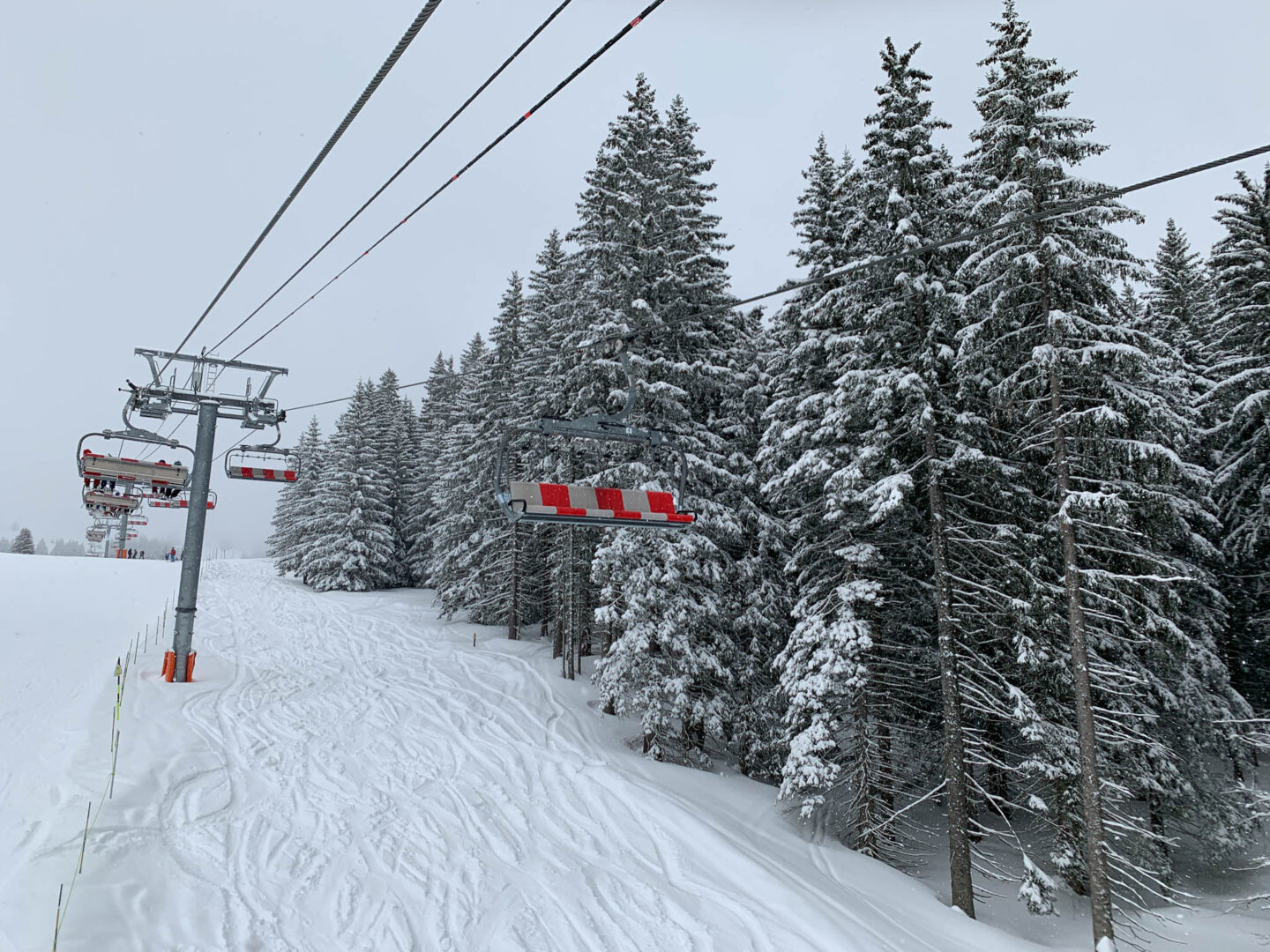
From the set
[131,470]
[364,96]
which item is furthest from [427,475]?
[364,96]

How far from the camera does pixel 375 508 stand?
36.6 meters

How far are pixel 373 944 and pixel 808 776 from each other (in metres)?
8.06

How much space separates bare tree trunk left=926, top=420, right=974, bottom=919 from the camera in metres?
11.9

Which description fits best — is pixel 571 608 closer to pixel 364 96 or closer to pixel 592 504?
pixel 592 504

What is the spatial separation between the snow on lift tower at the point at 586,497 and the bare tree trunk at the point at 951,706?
548 cm

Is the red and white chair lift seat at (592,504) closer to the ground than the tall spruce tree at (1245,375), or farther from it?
closer to the ground

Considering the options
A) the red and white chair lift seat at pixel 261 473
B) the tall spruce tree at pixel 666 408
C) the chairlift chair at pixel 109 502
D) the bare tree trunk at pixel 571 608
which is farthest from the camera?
the chairlift chair at pixel 109 502

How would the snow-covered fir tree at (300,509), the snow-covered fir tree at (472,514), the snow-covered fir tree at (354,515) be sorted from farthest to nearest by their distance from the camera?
the snow-covered fir tree at (300,509) → the snow-covered fir tree at (354,515) → the snow-covered fir tree at (472,514)

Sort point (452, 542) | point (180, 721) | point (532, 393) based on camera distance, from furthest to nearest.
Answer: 1. point (452, 542)
2. point (532, 393)
3. point (180, 721)

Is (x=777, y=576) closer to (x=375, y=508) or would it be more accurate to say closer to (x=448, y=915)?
(x=448, y=915)

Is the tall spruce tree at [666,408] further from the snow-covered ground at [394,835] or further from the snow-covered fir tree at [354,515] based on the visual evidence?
the snow-covered fir tree at [354,515]

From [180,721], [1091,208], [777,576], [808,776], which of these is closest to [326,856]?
[180,721]

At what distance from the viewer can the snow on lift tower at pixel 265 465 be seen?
20.1 meters

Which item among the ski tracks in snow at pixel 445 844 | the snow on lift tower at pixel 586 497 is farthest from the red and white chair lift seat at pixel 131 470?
the snow on lift tower at pixel 586 497
